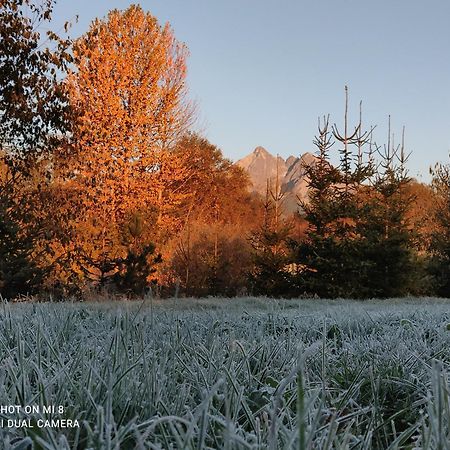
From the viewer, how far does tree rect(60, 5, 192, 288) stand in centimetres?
1448

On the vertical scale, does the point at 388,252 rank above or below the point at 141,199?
below

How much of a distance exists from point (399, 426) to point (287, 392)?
12.0 inches

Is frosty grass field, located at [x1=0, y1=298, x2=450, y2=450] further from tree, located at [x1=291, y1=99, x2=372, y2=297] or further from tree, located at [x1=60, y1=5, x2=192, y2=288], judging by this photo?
tree, located at [x1=60, y1=5, x2=192, y2=288]

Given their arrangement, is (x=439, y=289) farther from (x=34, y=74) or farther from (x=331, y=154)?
(x=34, y=74)

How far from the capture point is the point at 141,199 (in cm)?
1516

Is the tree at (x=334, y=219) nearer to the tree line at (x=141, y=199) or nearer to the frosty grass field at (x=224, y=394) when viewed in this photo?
the tree line at (x=141, y=199)

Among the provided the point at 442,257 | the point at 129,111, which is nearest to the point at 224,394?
the point at 442,257

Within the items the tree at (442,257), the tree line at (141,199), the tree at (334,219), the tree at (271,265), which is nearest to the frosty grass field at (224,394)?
the tree line at (141,199)

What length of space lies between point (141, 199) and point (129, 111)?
9.59ft

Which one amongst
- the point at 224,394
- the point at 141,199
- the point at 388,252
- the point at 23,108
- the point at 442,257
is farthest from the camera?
the point at 141,199

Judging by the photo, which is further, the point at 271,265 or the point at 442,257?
the point at 442,257

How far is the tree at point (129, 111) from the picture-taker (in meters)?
14.5

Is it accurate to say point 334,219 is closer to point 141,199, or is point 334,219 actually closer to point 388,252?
point 388,252

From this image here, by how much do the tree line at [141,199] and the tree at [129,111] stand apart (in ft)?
0.14
